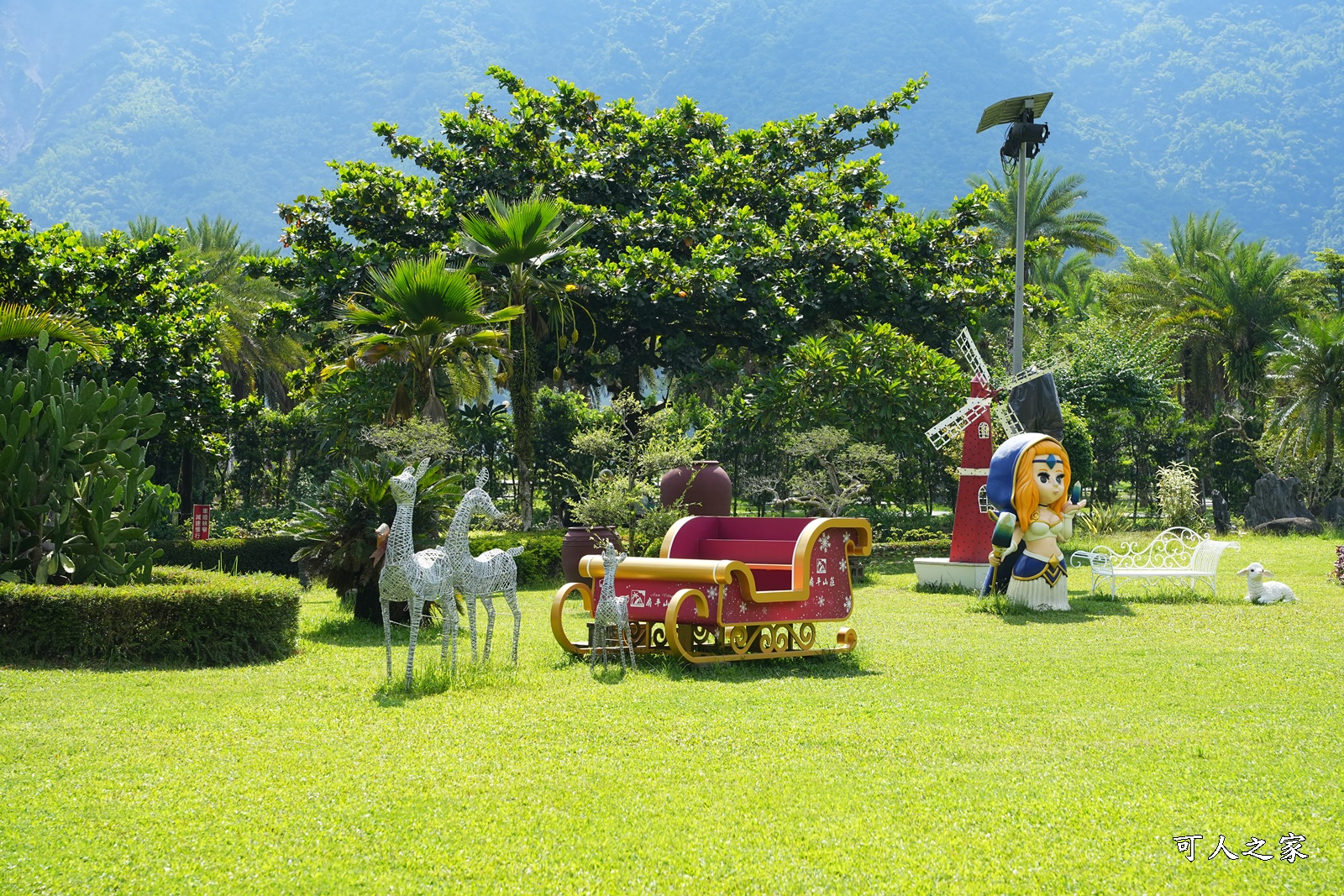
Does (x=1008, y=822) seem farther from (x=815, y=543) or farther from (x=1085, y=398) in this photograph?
(x=1085, y=398)

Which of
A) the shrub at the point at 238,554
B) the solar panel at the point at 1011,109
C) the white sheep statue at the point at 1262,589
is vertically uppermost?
the solar panel at the point at 1011,109

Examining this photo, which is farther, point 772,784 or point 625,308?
point 625,308

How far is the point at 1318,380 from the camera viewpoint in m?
30.9

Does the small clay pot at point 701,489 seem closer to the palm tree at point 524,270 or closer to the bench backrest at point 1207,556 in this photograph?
the palm tree at point 524,270

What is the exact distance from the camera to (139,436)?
12930mm

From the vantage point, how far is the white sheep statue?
48.4 ft

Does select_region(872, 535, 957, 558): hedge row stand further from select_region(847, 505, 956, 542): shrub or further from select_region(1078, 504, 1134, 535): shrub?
select_region(1078, 504, 1134, 535): shrub

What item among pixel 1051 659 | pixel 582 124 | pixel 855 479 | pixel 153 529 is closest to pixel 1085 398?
pixel 855 479

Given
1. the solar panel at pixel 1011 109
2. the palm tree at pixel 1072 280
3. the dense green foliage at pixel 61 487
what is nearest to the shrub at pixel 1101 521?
the solar panel at pixel 1011 109

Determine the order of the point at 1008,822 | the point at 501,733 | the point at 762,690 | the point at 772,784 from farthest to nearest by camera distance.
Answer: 1. the point at 762,690
2. the point at 501,733
3. the point at 772,784
4. the point at 1008,822

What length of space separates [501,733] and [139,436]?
8140 mm

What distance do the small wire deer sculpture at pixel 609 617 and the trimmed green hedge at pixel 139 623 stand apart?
3.24 m

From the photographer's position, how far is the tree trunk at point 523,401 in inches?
832

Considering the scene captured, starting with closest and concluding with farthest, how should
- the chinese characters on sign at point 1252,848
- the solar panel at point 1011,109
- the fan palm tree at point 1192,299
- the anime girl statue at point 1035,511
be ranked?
the chinese characters on sign at point 1252,848
the anime girl statue at point 1035,511
the solar panel at point 1011,109
the fan palm tree at point 1192,299
